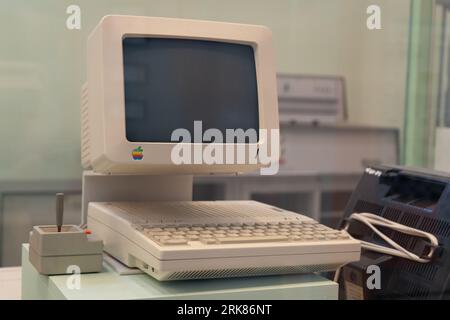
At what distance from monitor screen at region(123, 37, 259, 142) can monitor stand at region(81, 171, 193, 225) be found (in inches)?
7.8

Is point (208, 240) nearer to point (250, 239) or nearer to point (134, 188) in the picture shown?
point (250, 239)

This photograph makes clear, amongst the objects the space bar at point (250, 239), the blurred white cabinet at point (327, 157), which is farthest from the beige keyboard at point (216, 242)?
the blurred white cabinet at point (327, 157)

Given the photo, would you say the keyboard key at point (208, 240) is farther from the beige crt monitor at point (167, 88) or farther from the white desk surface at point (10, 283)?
the white desk surface at point (10, 283)

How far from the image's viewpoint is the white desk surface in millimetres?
921

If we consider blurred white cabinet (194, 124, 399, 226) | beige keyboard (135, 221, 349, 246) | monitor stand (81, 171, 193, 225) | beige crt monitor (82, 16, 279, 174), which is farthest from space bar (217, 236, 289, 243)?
blurred white cabinet (194, 124, 399, 226)

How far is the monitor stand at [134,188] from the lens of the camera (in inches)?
43.1

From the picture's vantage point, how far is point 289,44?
7.86 ft

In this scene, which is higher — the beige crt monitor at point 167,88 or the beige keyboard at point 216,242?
the beige crt monitor at point 167,88

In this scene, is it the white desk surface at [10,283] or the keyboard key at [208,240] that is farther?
the white desk surface at [10,283]

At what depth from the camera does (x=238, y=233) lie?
874 mm

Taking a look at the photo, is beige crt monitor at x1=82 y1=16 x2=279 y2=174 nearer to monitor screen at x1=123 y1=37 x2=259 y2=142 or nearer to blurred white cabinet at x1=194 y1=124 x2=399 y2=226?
monitor screen at x1=123 y1=37 x2=259 y2=142

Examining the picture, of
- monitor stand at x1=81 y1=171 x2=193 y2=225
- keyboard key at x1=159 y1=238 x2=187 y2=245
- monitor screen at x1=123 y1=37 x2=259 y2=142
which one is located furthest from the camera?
monitor stand at x1=81 y1=171 x2=193 y2=225

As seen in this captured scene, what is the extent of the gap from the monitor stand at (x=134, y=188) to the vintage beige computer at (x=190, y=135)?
0.19 ft

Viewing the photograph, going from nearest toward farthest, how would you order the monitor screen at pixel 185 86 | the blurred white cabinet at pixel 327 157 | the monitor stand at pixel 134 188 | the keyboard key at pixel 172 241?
the keyboard key at pixel 172 241 → the monitor screen at pixel 185 86 → the monitor stand at pixel 134 188 → the blurred white cabinet at pixel 327 157
